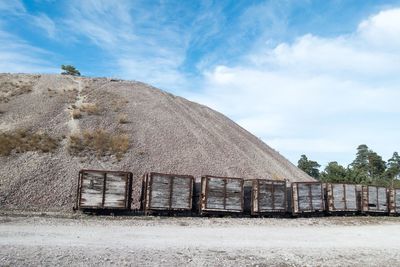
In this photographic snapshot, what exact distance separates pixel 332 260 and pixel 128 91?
3780cm

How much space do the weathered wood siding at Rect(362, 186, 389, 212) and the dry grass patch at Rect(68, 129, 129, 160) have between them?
1905 centimetres

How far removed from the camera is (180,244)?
39.8 ft

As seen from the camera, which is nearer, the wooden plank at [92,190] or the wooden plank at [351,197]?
the wooden plank at [92,190]

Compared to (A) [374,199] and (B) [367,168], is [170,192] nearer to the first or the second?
(A) [374,199]

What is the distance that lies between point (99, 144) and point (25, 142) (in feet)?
18.5

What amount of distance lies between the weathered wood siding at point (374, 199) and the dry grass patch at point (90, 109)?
83.5 feet

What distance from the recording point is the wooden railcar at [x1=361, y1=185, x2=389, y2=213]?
92.0 ft

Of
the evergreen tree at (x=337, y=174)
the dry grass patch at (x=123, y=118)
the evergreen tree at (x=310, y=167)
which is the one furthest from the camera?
the evergreen tree at (x=310, y=167)

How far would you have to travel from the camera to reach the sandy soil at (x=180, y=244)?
31.9 feet

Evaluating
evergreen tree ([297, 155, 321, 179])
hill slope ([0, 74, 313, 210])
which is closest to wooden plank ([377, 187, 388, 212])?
hill slope ([0, 74, 313, 210])

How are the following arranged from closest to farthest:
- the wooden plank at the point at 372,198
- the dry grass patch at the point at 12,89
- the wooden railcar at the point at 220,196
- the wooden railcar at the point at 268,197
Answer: the wooden railcar at the point at 220,196 → the wooden railcar at the point at 268,197 → the wooden plank at the point at 372,198 → the dry grass patch at the point at 12,89

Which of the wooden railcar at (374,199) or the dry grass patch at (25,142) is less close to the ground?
the dry grass patch at (25,142)

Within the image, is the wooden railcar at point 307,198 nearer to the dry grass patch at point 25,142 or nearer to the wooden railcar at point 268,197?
the wooden railcar at point 268,197

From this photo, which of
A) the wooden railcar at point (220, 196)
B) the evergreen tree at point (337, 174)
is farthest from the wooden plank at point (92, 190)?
the evergreen tree at point (337, 174)
